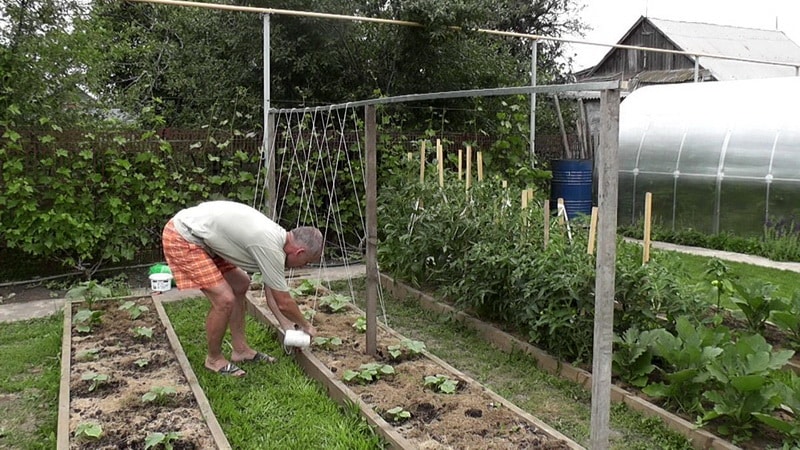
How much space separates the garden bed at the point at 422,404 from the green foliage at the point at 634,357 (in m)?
0.83

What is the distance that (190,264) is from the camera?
A: 402 centimetres

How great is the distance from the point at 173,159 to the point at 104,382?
3.76 meters

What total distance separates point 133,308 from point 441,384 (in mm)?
2762

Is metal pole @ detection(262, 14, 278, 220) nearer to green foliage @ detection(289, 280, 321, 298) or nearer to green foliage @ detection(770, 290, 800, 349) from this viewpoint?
green foliage @ detection(289, 280, 321, 298)

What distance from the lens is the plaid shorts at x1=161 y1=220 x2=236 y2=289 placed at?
13.2ft

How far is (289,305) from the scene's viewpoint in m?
3.89

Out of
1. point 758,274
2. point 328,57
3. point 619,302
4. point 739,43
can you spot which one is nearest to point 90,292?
point 619,302

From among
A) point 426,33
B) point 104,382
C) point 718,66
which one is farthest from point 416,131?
point 718,66

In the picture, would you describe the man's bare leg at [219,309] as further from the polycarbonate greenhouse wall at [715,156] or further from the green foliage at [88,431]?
the polycarbonate greenhouse wall at [715,156]

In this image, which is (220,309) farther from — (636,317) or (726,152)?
(726,152)

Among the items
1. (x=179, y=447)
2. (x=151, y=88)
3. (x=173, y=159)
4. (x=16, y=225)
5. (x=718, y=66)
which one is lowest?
(x=179, y=447)

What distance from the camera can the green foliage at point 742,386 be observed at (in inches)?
125

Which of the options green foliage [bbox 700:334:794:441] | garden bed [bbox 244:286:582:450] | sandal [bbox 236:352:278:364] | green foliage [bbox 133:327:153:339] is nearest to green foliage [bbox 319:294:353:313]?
garden bed [bbox 244:286:582:450]

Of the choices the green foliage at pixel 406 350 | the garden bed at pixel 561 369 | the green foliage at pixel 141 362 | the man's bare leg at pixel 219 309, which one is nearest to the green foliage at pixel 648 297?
the garden bed at pixel 561 369
